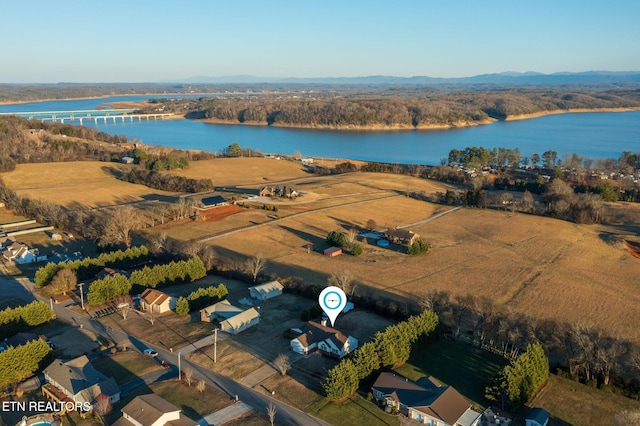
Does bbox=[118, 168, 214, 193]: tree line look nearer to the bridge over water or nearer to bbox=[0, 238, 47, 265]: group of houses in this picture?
bbox=[0, 238, 47, 265]: group of houses

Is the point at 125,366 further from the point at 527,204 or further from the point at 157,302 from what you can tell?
the point at 527,204

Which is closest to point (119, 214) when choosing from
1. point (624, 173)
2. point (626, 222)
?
point (626, 222)

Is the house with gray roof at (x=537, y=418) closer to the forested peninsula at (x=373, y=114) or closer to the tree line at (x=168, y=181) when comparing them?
the tree line at (x=168, y=181)

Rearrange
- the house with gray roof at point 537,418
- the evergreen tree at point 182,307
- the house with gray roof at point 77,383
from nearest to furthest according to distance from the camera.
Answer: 1. the house with gray roof at point 537,418
2. the house with gray roof at point 77,383
3. the evergreen tree at point 182,307

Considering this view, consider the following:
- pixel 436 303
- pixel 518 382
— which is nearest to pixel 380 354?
pixel 518 382

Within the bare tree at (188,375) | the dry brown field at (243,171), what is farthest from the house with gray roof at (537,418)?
the dry brown field at (243,171)

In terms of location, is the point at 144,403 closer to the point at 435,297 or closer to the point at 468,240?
the point at 435,297
